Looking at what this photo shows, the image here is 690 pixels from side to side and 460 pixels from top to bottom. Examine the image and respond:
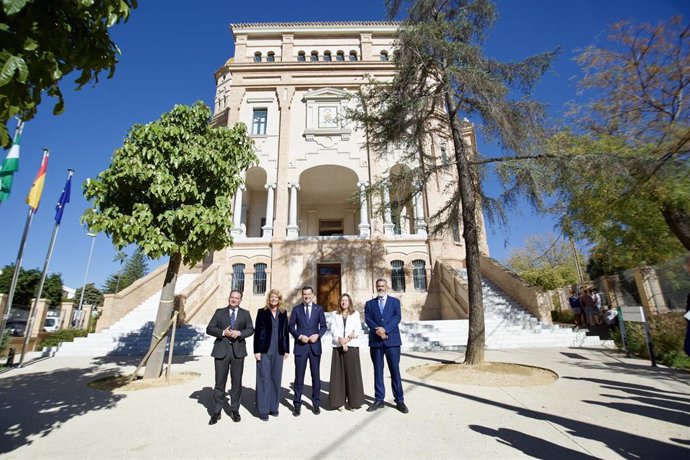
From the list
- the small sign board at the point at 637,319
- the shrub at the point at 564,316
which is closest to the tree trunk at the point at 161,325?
the small sign board at the point at 637,319

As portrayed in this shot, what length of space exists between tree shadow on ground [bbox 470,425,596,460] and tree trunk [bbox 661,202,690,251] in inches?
370

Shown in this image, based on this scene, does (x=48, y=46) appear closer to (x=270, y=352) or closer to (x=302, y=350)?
(x=270, y=352)

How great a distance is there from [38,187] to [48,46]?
1370cm

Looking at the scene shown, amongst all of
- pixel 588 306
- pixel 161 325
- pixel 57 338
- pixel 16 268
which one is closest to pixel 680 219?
pixel 588 306

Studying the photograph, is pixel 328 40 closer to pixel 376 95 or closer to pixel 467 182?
pixel 376 95

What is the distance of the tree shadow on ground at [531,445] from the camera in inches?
134

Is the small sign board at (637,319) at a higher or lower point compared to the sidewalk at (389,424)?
higher

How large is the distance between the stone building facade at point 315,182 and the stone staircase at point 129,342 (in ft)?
17.1

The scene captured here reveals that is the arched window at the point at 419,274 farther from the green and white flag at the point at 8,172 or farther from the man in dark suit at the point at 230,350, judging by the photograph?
the green and white flag at the point at 8,172

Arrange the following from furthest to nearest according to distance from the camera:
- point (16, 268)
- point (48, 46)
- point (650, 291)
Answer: point (650, 291)
point (16, 268)
point (48, 46)

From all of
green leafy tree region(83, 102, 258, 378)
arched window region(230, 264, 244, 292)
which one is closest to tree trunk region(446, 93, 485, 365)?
green leafy tree region(83, 102, 258, 378)

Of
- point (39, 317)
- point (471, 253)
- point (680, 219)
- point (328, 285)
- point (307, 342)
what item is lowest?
point (307, 342)

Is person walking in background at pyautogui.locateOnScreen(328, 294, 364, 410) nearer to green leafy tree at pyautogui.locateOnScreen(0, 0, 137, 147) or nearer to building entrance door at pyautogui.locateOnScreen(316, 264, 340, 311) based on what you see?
green leafy tree at pyautogui.locateOnScreen(0, 0, 137, 147)

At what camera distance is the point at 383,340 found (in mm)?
5500
